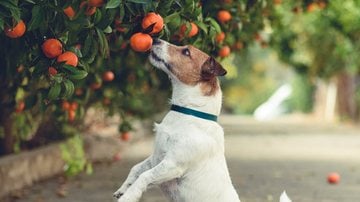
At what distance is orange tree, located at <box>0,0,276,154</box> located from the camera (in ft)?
18.4

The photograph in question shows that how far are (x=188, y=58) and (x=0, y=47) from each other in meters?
2.13

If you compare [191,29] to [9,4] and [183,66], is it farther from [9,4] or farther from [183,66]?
[9,4]

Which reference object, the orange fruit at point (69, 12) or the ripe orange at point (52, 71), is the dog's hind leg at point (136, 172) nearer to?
the ripe orange at point (52, 71)

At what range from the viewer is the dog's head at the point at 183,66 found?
18.4 feet

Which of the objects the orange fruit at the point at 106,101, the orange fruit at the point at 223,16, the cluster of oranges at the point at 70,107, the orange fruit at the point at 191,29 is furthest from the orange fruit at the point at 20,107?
the orange fruit at the point at 191,29

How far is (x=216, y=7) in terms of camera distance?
7.65 metres

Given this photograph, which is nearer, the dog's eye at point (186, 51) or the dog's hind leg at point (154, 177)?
the dog's hind leg at point (154, 177)

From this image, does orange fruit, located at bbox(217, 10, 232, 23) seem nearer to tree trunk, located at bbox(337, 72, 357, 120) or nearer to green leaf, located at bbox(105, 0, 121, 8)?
green leaf, located at bbox(105, 0, 121, 8)

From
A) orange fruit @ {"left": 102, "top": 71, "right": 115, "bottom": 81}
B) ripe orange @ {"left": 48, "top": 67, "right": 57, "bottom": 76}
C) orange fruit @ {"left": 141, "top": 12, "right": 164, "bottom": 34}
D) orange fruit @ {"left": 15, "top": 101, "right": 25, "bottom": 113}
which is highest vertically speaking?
orange fruit @ {"left": 141, "top": 12, "right": 164, "bottom": 34}

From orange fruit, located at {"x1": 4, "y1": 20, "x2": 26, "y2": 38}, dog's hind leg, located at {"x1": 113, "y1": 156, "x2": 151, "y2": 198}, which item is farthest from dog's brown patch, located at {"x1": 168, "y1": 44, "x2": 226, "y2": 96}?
orange fruit, located at {"x1": 4, "y1": 20, "x2": 26, "y2": 38}

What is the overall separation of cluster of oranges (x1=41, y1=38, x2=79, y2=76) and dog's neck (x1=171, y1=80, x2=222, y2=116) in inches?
25.4

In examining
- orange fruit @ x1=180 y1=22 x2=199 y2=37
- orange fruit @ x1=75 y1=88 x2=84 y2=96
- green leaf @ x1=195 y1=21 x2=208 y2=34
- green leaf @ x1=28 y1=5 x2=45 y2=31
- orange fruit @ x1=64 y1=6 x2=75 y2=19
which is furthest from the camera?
orange fruit @ x1=75 y1=88 x2=84 y2=96

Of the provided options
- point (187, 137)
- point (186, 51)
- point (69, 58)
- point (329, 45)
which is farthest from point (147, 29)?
point (329, 45)

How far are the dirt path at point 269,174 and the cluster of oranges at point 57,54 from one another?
3.98 m
